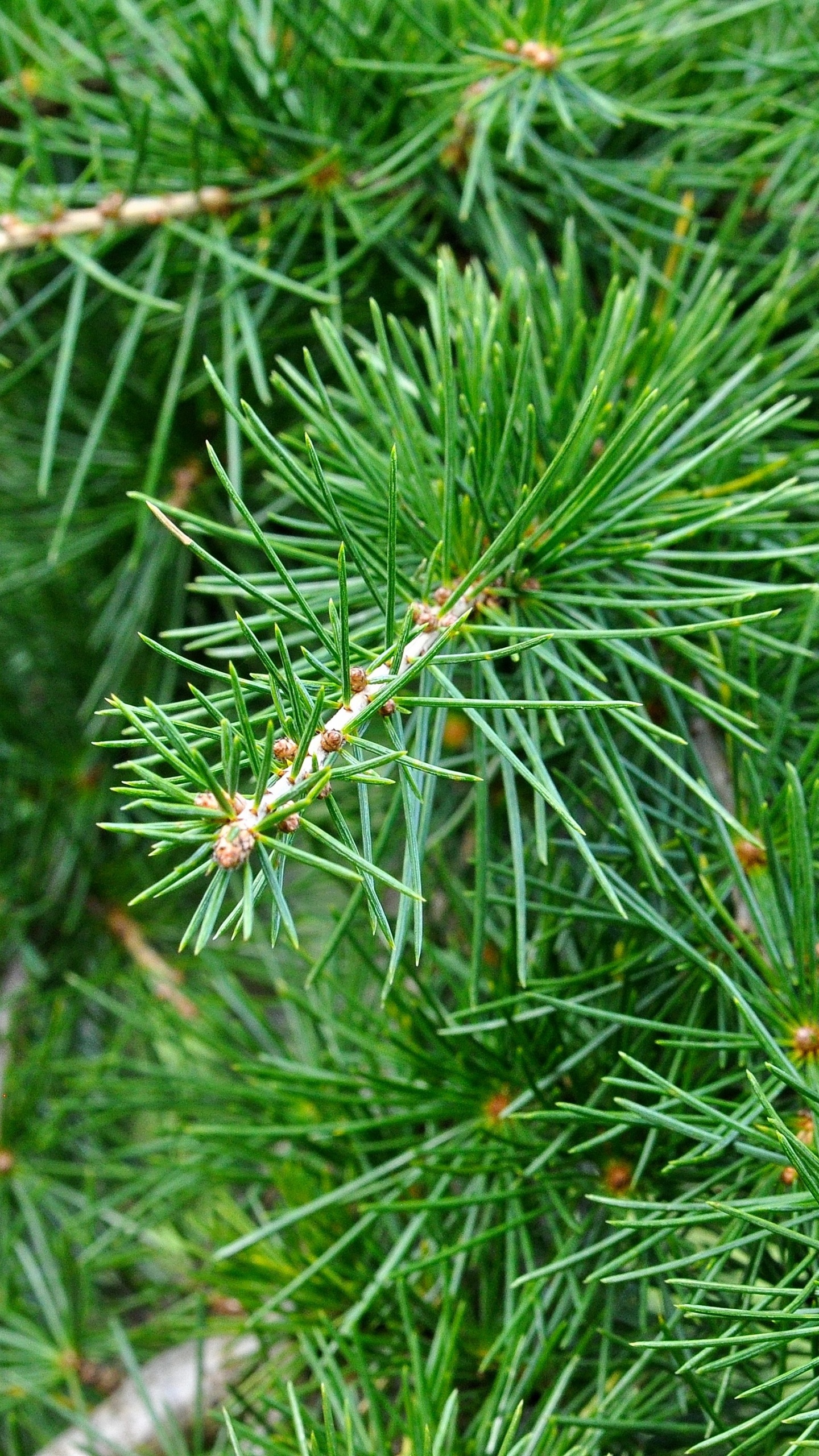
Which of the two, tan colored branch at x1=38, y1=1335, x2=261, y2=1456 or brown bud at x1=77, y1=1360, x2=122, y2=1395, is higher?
tan colored branch at x1=38, y1=1335, x2=261, y2=1456

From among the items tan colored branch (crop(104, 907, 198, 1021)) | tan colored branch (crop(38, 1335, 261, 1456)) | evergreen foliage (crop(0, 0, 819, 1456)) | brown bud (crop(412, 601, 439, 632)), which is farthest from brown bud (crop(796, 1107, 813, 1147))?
tan colored branch (crop(104, 907, 198, 1021))

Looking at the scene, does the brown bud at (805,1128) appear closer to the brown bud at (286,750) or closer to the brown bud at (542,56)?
the brown bud at (286,750)

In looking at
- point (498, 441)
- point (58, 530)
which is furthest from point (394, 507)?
point (58, 530)

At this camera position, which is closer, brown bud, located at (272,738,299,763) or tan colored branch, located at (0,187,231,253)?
brown bud, located at (272,738,299,763)

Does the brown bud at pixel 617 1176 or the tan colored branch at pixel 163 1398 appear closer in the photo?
the brown bud at pixel 617 1176

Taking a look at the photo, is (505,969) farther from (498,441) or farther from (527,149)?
(527,149)

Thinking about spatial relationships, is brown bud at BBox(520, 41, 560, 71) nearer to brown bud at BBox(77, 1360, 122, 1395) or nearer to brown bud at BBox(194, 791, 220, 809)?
brown bud at BBox(194, 791, 220, 809)

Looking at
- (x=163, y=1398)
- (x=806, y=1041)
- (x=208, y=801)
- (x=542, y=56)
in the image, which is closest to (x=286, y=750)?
(x=208, y=801)

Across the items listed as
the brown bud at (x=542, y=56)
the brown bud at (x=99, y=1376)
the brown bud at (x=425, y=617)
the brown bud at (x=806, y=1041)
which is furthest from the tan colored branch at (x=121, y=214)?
the brown bud at (x=99, y=1376)
